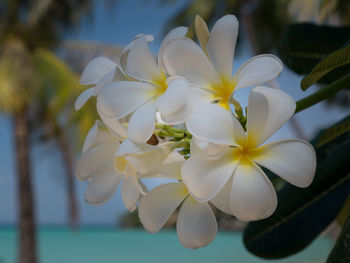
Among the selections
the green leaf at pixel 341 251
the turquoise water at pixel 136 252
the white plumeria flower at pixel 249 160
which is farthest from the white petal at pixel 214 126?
the turquoise water at pixel 136 252

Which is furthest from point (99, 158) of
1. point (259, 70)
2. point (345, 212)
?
point (345, 212)

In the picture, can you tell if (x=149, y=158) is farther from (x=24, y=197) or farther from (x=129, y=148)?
(x=24, y=197)

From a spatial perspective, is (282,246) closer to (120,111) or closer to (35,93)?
(120,111)

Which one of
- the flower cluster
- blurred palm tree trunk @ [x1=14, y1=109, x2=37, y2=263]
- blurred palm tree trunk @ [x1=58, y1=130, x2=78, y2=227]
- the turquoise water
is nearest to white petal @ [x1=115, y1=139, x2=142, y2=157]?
the flower cluster

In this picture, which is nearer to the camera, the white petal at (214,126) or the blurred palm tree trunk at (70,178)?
the white petal at (214,126)

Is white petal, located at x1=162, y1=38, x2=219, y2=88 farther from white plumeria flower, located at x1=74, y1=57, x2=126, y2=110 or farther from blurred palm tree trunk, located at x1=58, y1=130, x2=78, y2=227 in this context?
blurred palm tree trunk, located at x1=58, y1=130, x2=78, y2=227

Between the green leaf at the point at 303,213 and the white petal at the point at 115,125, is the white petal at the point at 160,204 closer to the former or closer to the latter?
the white petal at the point at 115,125
